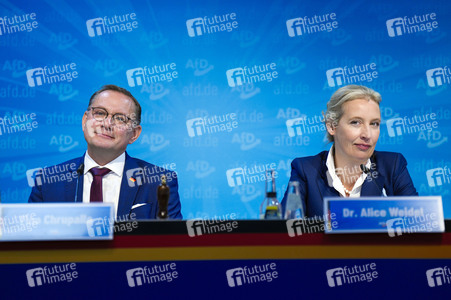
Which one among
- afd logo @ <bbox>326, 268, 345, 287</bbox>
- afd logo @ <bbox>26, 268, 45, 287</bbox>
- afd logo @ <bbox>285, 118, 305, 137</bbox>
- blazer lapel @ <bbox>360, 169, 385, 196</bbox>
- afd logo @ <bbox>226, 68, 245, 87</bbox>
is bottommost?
afd logo @ <bbox>326, 268, 345, 287</bbox>

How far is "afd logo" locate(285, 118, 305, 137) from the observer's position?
11.9 feet

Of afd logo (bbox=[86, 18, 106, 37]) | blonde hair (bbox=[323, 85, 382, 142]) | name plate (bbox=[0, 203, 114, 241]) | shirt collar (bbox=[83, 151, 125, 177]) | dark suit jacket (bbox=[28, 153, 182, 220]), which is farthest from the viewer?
afd logo (bbox=[86, 18, 106, 37])

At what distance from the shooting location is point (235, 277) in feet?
5.62

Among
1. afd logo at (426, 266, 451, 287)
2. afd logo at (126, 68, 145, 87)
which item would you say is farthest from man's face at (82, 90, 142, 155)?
afd logo at (426, 266, 451, 287)

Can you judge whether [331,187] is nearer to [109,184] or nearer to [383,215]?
[383,215]

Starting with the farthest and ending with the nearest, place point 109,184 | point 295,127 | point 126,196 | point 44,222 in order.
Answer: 1. point 295,127
2. point 109,184
3. point 126,196
4. point 44,222

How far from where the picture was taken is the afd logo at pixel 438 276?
5.62ft

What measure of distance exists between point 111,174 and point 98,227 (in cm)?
117

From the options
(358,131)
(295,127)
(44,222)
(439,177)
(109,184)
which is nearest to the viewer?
(44,222)

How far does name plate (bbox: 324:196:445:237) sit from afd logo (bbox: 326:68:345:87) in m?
2.00

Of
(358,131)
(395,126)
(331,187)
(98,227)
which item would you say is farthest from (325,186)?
(98,227)

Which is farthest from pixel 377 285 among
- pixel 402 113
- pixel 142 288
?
pixel 402 113

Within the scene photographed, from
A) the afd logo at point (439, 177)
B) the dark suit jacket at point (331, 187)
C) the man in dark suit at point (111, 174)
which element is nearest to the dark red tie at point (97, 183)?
the man in dark suit at point (111, 174)

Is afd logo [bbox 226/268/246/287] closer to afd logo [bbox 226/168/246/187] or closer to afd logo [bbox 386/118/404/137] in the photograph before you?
afd logo [bbox 226/168/246/187]
